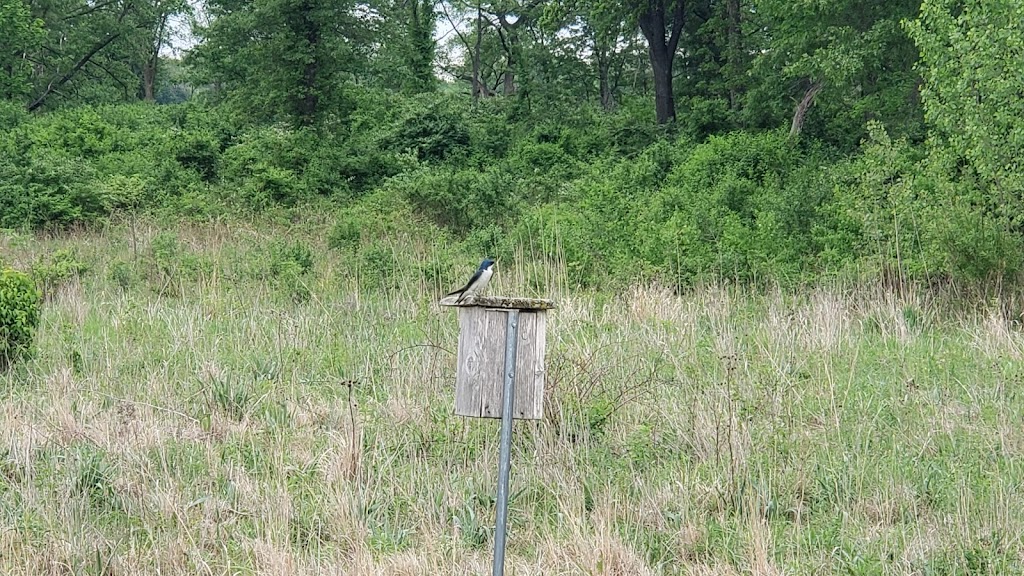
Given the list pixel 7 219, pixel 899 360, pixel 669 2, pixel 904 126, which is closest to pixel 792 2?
pixel 904 126

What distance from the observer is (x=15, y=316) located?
6.68 meters

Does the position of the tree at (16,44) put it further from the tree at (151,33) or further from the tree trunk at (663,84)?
the tree trunk at (663,84)

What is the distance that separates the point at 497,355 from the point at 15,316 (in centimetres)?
464

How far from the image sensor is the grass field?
4.17 metres

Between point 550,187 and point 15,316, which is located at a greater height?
point 550,187

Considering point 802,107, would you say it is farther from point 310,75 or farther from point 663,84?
point 310,75

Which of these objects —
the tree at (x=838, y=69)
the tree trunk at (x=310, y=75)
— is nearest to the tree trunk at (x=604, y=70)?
the tree at (x=838, y=69)

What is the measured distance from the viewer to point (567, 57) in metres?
28.3

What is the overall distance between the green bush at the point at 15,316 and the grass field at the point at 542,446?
0.24 meters

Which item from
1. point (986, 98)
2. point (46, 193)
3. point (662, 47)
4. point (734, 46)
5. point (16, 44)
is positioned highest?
point (16, 44)

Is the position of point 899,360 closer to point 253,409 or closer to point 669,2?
point 253,409

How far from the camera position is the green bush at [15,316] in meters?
6.61

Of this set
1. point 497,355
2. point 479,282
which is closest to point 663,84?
point 479,282

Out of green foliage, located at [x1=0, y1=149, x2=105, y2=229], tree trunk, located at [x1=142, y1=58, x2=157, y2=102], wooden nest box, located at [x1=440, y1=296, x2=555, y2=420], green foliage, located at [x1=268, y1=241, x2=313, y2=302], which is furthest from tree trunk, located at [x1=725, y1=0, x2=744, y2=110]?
tree trunk, located at [x1=142, y1=58, x2=157, y2=102]
